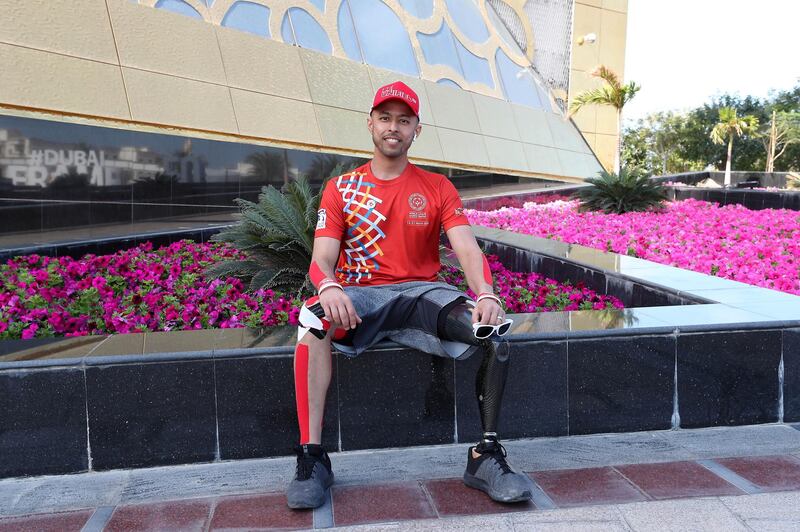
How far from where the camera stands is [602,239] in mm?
8758

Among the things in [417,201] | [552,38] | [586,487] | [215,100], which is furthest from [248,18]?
[552,38]

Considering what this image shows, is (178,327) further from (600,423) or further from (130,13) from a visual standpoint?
(130,13)

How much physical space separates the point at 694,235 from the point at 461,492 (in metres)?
7.13

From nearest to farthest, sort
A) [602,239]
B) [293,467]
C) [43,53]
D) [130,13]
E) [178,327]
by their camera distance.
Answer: [293,467] → [178,327] → [43,53] → [602,239] → [130,13]

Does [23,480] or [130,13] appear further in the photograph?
[130,13]

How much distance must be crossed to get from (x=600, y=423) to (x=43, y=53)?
7.70m

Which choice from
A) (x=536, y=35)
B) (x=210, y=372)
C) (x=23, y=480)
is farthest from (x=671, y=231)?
(x=536, y=35)

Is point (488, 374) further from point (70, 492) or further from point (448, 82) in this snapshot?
point (448, 82)

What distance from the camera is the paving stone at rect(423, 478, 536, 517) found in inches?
105

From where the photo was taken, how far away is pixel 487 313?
9.05ft

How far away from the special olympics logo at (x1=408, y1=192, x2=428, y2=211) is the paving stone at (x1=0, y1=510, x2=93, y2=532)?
180 centimetres

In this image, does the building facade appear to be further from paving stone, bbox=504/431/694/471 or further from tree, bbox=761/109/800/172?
tree, bbox=761/109/800/172

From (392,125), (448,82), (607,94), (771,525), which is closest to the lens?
(771,525)

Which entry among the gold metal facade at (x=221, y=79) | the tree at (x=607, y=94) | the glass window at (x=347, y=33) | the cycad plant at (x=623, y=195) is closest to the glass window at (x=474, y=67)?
the gold metal facade at (x=221, y=79)
